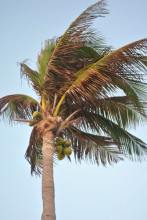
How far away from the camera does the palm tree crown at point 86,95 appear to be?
970 cm

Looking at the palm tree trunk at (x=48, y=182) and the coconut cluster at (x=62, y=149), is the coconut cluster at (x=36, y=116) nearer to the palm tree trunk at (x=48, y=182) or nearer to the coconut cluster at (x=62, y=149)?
the palm tree trunk at (x=48, y=182)

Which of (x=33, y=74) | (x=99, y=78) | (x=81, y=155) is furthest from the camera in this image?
(x=81, y=155)

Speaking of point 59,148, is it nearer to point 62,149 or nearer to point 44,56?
point 62,149

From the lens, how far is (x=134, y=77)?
1013 cm

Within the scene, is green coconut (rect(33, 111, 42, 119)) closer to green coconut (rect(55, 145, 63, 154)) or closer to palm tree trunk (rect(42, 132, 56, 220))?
palm tree trunk (rect(42, 132, 56, 220))

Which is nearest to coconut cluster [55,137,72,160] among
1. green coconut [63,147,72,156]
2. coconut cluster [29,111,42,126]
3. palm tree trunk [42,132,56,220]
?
green coconut [63,147,72,156]

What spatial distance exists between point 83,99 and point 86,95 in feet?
2.48

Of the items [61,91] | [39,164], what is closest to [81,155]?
[39,164]

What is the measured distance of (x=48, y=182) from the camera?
27.9 feet

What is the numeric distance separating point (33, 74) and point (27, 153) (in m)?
2.30

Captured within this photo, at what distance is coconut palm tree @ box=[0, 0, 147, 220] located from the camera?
9.64m

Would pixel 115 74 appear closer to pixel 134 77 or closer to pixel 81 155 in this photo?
pixel 134 77

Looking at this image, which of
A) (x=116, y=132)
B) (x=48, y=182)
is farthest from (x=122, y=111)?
(x=48, y=182)

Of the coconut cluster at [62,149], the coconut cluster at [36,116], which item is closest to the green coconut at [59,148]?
the coconut cluster at [62,149]
